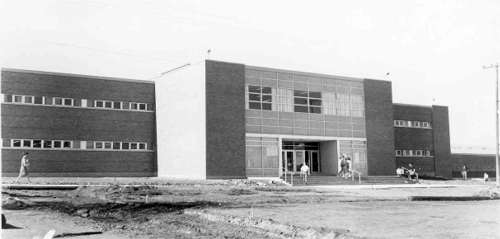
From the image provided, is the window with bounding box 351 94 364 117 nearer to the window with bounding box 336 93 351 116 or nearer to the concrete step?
the window with bounding box 336 93 351 116

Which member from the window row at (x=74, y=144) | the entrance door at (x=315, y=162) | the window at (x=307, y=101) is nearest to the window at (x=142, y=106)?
the window row at (x=74, y=144)

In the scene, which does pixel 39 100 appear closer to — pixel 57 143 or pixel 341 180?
pixel 57 143

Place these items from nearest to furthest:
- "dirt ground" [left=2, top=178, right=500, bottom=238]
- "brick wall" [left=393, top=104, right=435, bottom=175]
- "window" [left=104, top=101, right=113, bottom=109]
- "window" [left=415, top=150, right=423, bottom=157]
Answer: "dirt ground" [left=2, top=178, right=500, bottom=238] < "window" [left=104, top=101, right=113, bottom=109] < "brick wall" [left=393, top=104, right=435, bottom=175] < "window" [left=415, top=150, right=423, bottom=157]

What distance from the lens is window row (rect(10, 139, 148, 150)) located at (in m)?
36.3

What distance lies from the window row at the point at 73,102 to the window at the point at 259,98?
8336 millimetres

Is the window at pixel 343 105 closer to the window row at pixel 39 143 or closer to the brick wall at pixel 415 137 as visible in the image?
the brick wall at pixel 415 137

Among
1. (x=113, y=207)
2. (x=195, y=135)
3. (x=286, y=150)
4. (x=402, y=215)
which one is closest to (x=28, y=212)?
(x=113, y=207)

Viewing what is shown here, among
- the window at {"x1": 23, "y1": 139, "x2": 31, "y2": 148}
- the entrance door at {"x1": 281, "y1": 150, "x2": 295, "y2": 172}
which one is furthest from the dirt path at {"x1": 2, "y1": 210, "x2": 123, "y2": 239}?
the entrance door at {"x1": 281, "y1": 150, "x2": 295, "y2": 172}

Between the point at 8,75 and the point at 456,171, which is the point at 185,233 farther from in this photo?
the point at 456,171

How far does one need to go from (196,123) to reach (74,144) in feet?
29.8

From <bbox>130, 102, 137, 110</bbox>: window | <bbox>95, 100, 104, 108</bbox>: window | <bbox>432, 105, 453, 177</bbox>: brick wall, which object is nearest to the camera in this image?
<bbox>95, 100, 104, 108</bbox>: window

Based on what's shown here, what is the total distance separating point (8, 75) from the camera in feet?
117

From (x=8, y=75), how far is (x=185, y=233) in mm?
29184

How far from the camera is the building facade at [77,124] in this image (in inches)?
1425
